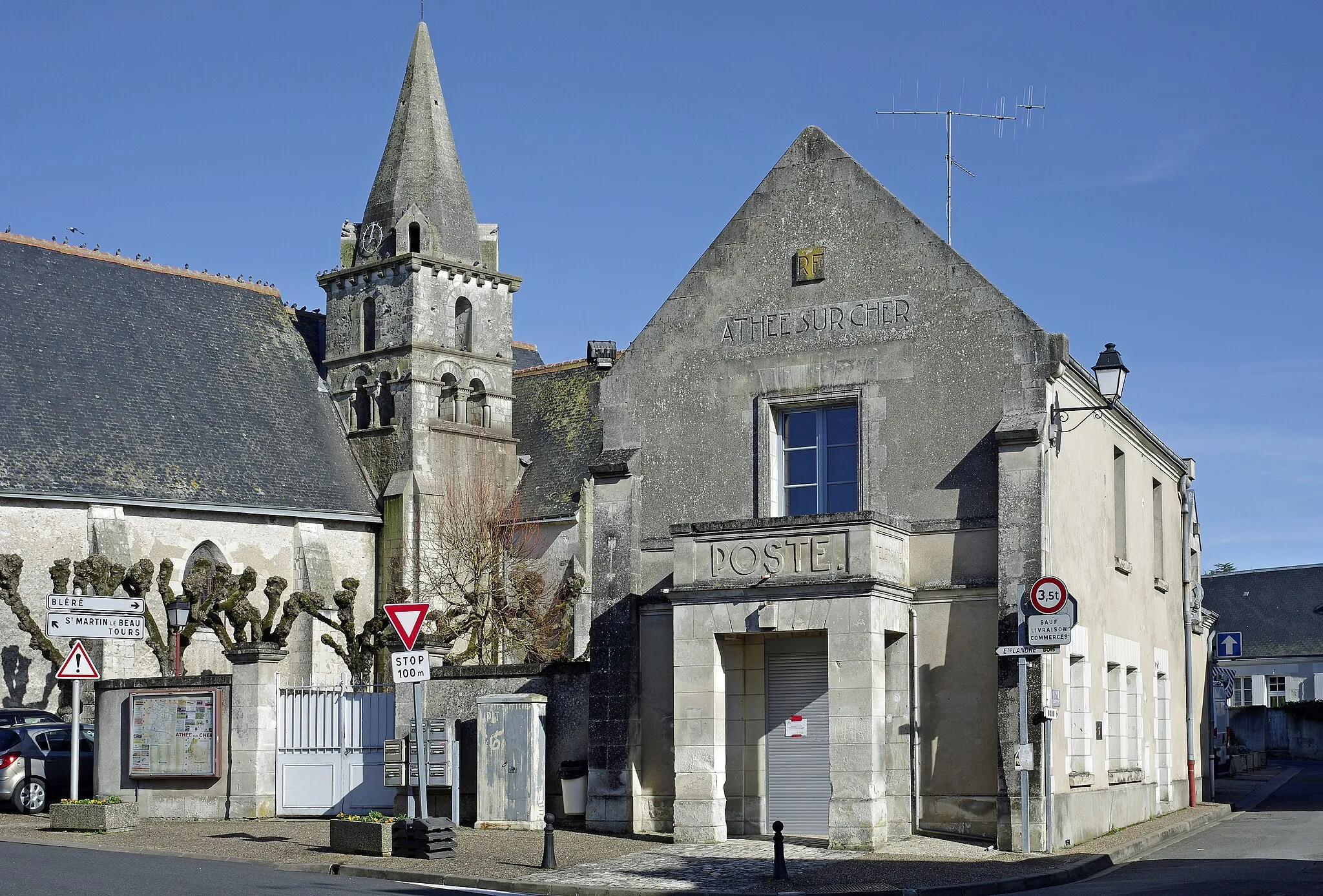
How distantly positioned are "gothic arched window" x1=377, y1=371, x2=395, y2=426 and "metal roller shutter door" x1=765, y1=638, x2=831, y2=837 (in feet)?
80.8

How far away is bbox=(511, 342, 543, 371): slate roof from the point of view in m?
52.3

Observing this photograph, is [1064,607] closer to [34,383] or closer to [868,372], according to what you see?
[868,372]

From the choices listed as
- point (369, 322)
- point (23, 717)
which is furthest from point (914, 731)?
point (369, 322)

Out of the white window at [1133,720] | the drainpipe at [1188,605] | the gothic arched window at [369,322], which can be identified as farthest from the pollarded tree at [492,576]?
the white window at [1133,720]

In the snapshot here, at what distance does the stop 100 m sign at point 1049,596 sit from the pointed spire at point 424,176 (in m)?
27.5

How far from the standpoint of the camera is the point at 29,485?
33688 mm

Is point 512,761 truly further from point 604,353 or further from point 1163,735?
point 1163,735

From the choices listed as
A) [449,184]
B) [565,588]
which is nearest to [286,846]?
[565,588]

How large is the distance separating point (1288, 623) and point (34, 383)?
5296 centimetres

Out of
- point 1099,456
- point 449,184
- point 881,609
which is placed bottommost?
point 881,609

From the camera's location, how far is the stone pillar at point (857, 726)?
17.3 meters

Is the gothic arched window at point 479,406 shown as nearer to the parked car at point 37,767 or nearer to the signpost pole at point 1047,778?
the parked car at point 37,767

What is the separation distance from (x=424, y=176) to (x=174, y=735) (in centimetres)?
2375

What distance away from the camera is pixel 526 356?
53000 mm
